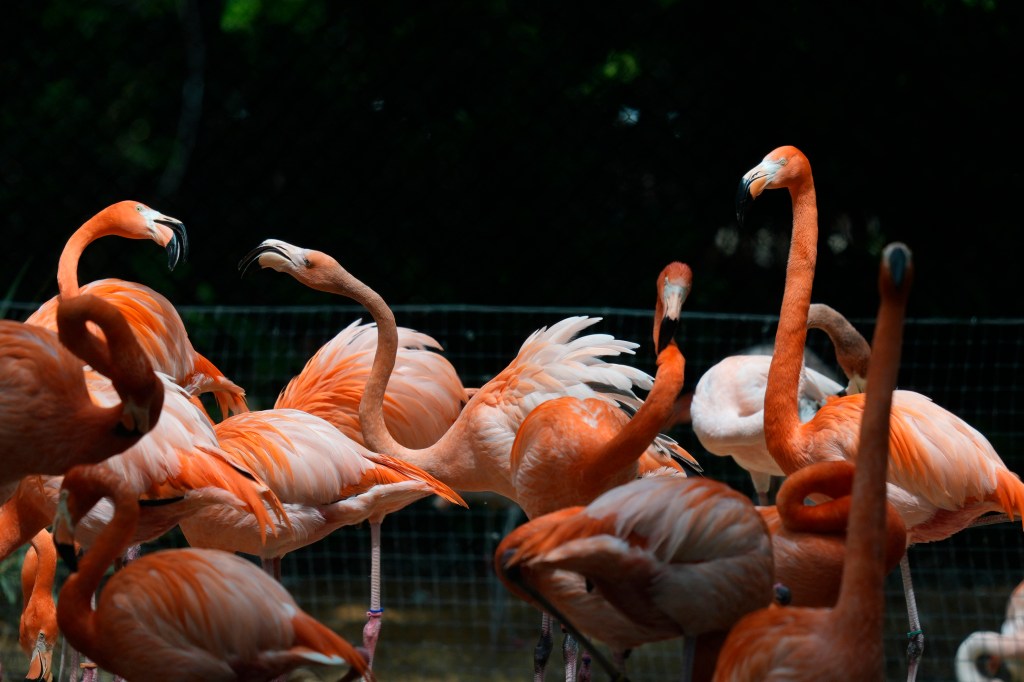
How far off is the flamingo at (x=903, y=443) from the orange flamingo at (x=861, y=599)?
931mm

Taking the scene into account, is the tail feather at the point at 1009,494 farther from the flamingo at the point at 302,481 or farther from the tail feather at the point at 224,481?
the tail feather at the point at 224,481

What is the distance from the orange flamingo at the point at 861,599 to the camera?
6.84 ft


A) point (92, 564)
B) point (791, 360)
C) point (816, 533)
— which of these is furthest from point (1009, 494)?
point (92, 564)

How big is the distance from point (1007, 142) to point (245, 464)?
349 cm

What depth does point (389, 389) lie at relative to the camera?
3.97 meters

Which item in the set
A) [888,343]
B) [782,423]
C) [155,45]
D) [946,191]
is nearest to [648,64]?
[946,191]

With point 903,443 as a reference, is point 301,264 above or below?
above

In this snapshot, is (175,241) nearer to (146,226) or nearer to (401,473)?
(146,226)

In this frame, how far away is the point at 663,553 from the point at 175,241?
2.00 m

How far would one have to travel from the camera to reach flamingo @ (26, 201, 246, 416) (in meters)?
3.66

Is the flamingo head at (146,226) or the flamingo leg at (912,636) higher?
the flamingo head at (146,226)

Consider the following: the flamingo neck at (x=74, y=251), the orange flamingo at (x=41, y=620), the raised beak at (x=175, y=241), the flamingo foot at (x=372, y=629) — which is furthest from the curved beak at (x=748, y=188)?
the orange flamingo at (x=41, y=620)

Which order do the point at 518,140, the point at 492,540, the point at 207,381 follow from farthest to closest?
the point at 518,140 < the point at 492,540 < the point at 207,381

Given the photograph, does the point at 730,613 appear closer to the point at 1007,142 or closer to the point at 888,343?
the point at 888,343
